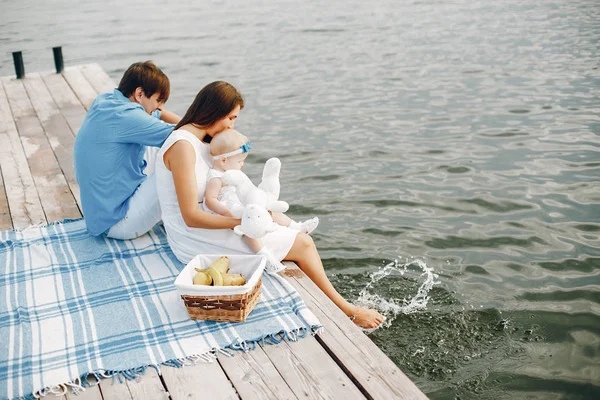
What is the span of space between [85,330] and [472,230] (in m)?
3.53

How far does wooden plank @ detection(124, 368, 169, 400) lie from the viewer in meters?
3.03

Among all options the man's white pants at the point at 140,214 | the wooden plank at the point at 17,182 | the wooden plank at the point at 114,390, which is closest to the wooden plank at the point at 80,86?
the wooden plank at the point at 17,182

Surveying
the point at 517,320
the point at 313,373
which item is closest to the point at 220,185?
the point at 313,373

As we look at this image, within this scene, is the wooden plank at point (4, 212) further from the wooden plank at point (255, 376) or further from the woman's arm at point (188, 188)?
the wooden plank at point (255, 376)

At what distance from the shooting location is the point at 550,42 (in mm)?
11250

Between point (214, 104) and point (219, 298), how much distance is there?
1.22m

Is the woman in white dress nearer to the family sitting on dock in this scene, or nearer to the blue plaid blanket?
the family sitting on dock

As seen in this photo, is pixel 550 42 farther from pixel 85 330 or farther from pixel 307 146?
pixel 85 330

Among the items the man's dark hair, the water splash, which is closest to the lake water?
the water splash

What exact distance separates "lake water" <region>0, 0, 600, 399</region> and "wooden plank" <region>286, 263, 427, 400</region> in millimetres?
797

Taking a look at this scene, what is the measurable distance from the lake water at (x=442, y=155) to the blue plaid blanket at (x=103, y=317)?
116cm

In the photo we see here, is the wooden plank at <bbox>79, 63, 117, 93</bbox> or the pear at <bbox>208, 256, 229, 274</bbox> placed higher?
the pear at <bbox>208, 256, 229, 274</bbox>

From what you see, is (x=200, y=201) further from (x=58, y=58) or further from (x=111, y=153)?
(x=58, y=58)

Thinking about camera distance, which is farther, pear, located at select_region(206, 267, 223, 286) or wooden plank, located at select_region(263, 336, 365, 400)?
pear, located at select_region(206, 267, 223, 286)
